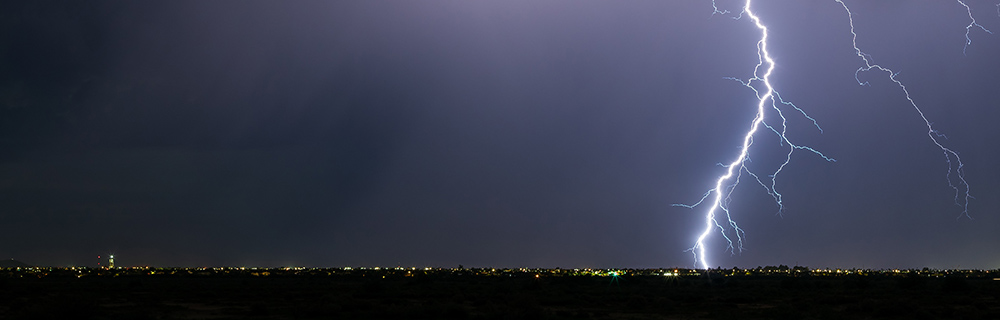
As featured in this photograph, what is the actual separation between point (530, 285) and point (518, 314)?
3059cm

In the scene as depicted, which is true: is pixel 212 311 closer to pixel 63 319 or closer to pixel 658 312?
pixel 63 319

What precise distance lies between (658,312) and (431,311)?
10.2 meters

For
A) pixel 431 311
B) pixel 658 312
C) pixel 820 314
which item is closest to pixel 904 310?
pixel 820 314

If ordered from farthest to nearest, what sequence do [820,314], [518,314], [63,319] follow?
[820,314]
[518,314]
[63,319]

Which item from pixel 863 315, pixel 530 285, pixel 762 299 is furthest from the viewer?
pixel 530 285

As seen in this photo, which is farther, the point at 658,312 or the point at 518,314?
the point at 658,312

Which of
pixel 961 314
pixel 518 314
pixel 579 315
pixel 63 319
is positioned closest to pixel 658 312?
pixel 579 315

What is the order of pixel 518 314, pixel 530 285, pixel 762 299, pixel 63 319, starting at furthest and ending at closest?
pixel 530 285, pixel 762 299, pixel 518 314, pixel 63 319

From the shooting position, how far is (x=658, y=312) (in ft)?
105

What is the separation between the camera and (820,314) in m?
28.4

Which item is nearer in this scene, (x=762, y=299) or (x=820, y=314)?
(x=820, y=314)

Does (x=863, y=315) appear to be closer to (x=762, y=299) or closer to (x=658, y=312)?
(x=658, y=312)

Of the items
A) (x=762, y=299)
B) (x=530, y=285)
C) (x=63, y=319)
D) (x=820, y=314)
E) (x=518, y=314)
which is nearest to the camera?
(x=63, y=319)

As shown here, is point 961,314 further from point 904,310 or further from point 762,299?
point 762,299
